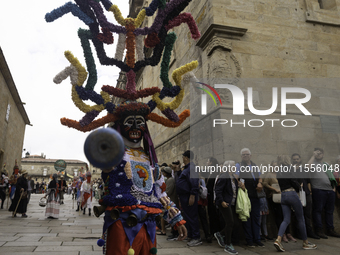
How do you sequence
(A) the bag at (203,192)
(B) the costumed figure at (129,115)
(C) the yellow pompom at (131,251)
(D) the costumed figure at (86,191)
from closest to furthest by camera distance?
(C) the yellow pompom at (131,251) → (B) the costumed figure at (129,115) → (A) the bag at (203,192) → (D) the costumed figure at (86,191)

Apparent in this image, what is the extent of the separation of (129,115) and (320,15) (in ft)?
30.8

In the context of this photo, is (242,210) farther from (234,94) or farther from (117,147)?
(117,147)

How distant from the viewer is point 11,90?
24.9m

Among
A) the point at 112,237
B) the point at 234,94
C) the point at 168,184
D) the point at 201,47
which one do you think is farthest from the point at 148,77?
the point at 112,237

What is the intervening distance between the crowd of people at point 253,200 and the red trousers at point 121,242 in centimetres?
286

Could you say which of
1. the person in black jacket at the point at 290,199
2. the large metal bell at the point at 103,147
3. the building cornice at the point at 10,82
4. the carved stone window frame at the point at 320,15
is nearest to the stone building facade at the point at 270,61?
the carved stone window frame at the point at 320,15

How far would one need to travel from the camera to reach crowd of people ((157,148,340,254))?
5.12 meters

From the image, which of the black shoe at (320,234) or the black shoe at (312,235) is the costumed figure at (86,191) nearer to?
the black shoe at (312,235)

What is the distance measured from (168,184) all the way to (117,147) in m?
4.92

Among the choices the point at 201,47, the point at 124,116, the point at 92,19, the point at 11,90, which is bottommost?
the point at 124,116

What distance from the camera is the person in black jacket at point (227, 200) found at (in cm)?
503

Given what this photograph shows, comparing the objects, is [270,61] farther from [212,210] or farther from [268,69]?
[212,210]

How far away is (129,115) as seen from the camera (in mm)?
2951

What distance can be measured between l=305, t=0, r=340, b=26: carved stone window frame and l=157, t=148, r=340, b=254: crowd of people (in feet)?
17.5
